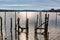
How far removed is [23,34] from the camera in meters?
16.9

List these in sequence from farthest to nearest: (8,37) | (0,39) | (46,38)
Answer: (8,37)
(0,39)
(46,38)

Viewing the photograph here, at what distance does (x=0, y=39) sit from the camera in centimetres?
1552

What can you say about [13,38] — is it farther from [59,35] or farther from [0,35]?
[59,35]

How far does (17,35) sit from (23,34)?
1.40 ft

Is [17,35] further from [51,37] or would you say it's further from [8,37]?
[51,37]

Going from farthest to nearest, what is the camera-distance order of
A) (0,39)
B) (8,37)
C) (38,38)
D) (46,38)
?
(8,37) → (38,38) → (0,39) → (46,38)

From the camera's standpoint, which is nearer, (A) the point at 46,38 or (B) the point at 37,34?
(A) the point at 46,38

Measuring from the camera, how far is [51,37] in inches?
704

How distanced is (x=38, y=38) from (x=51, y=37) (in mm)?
1411

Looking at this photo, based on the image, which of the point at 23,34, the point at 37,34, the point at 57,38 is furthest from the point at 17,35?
the point at 57,38

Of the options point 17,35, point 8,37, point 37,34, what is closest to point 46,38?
point 37,34

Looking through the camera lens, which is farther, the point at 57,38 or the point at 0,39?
the point at 57,38

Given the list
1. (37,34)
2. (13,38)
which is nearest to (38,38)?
(37,34)

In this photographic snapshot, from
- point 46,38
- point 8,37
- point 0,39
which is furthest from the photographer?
point 8,37
